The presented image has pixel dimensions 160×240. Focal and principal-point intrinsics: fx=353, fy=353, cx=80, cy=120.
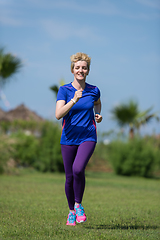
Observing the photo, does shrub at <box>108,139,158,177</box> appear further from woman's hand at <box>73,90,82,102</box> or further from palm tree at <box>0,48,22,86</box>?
woman's hand at <box>73,90,82,102</box>

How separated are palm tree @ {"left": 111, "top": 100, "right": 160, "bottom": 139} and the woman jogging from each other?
22.2m

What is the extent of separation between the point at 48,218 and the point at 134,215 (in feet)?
5.71

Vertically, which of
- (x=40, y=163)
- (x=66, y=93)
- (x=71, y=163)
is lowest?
(x=40, y=163)

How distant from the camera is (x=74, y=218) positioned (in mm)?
4992

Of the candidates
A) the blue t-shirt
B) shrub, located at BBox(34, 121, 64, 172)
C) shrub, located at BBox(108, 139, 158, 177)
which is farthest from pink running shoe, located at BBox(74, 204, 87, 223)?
shrub, located at BBox(108, 139, 158, 177)

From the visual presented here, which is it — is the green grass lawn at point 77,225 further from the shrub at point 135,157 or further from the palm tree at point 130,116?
the palm tree at point 130,116

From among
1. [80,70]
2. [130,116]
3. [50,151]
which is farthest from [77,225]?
[130,116]

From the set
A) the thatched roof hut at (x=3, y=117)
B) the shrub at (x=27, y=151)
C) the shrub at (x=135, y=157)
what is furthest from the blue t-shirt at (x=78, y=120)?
the thatched roof hut at (x=3, y=117)

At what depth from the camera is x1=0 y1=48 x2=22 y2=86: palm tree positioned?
70.5 ft

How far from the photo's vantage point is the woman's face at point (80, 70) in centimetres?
489

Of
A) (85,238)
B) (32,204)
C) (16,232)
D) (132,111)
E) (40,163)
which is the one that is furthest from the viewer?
(132,111)

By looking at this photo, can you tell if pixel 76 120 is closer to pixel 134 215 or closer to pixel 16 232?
pixel 16 232

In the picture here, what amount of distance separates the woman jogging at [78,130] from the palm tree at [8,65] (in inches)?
683

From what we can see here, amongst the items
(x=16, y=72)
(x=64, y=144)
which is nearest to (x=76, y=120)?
(x=64, y=144)
